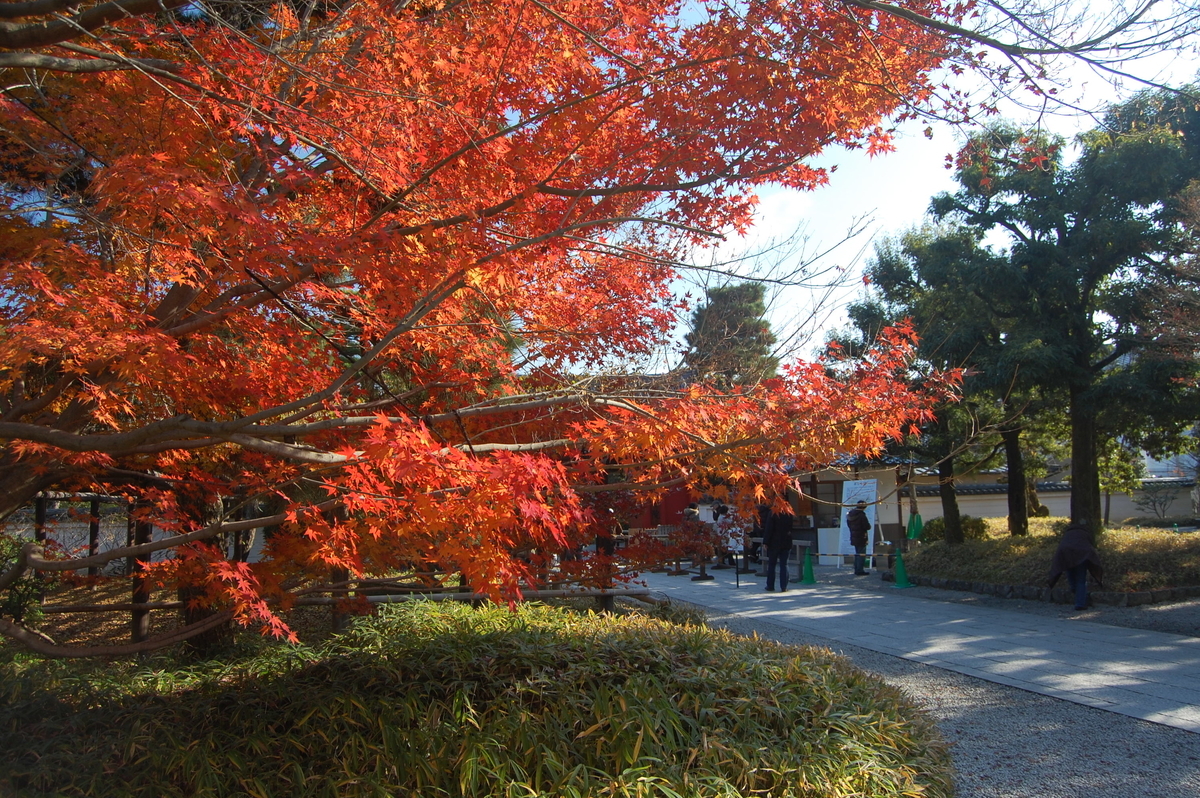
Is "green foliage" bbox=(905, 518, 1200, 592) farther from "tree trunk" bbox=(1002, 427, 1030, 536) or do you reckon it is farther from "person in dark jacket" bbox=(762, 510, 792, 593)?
"person in dark jacket" bbox=(762, 510, 792, 593)

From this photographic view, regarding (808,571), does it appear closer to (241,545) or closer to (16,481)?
(241,545)

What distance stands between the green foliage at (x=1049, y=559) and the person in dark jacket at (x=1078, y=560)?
617 mm

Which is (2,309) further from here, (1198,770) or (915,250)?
(915,250)

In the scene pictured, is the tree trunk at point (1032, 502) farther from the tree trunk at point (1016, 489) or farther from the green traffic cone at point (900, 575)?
the green traffic cone at point (900, 575)

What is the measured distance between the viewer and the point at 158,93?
4.32 m

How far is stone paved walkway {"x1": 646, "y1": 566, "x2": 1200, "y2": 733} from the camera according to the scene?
20.3 ft

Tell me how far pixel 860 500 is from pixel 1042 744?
35.1 ft

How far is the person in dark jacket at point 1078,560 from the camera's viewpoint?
1032 cm

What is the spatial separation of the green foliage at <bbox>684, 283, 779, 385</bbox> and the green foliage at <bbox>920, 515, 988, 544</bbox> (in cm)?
1201

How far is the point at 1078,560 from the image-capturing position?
10.4 metres

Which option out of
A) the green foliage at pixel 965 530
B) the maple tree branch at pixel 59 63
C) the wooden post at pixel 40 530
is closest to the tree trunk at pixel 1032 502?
the green foliage at pixel 965 530

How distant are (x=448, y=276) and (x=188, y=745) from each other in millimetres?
3040

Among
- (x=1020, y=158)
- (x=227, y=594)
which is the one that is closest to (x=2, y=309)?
(x=227, y=594)

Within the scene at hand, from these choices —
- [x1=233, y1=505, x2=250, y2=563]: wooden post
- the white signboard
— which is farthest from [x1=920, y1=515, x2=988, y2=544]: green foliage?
[x1=233, y1=505, x2=250, y2=563]: wooden post
